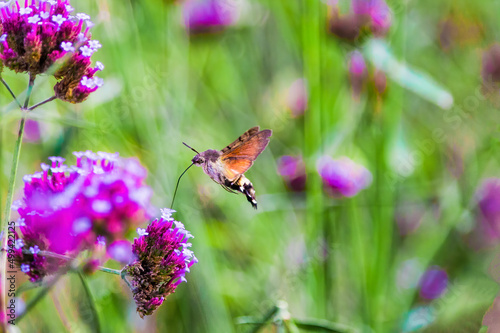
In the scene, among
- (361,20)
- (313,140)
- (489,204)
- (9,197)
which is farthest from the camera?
(489,204)

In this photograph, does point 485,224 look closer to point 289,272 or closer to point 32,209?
point 289,272

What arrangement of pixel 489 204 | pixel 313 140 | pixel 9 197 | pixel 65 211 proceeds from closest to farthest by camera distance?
pixel 9 197
pixel 65 211
pixel 313 140
pixel 489 204

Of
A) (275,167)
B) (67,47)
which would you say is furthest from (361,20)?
(67,47)

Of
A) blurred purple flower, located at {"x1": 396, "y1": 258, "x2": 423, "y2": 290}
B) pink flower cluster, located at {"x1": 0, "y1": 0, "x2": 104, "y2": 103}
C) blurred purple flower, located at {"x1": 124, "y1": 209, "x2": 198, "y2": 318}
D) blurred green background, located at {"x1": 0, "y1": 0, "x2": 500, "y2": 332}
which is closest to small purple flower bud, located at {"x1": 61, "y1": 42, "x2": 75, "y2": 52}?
pink flower cluster, located at {"x1": 0, "y1": 0, "x2": 104, "y2": 103}

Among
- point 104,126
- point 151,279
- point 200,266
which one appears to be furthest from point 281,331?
point 104,126

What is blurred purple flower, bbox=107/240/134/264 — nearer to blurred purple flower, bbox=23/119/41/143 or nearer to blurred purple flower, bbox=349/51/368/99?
blurred purple flower, bbox=23/119/41/143

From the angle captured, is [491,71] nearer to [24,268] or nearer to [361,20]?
[361,20]
